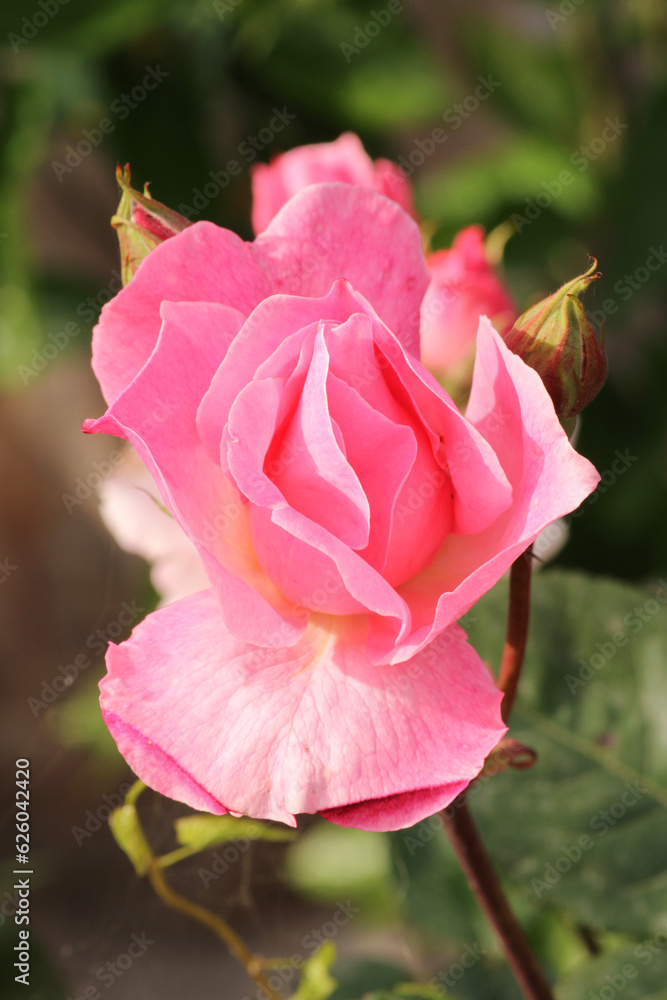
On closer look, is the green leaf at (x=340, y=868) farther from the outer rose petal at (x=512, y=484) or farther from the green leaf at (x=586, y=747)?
the outer rose petal at (x=512, y=484)

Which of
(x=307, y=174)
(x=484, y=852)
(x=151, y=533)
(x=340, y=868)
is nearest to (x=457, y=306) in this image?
(x=307, y=174)

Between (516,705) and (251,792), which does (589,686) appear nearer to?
(516,705)

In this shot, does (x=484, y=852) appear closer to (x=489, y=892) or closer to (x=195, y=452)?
(x=489, y=892)

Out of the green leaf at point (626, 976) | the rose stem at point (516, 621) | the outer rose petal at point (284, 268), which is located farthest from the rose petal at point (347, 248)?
the green leaf at point (626, 976)

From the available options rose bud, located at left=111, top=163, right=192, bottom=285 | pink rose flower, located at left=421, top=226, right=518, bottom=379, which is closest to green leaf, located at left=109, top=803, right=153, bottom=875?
rose bud, located at left=111, top=163, right=192, bottom=285

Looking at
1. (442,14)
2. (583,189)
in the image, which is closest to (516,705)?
(583,189)
